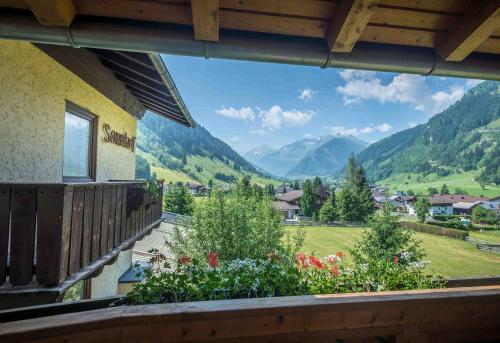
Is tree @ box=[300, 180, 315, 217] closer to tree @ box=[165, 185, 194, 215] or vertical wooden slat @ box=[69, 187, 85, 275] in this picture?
tree @ box=[165, 185, 194, 215]

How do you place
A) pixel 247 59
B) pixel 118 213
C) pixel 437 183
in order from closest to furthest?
pixel 247 59 < pixel 118 213 < pixel 437 183

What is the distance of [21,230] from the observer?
8.24ft

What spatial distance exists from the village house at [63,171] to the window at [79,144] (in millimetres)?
17

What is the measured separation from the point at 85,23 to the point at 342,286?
286 cm

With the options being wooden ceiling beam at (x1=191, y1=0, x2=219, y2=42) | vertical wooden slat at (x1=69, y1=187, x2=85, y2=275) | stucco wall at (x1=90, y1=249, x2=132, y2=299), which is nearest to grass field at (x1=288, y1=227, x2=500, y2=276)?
stucco wall at (x1=90, y1=249, x2=132, y2=299)

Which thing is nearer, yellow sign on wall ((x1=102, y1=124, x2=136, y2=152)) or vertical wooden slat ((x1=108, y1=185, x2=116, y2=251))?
vertical wooden slat ((x1=108, y1=185, x2=116, y2=251))

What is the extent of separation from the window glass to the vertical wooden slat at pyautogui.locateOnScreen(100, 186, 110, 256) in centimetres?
122

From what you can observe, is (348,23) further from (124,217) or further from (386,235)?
(386,235)

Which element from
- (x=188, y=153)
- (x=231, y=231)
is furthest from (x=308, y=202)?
(x=188, y=153)

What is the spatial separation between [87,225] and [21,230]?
0.88m

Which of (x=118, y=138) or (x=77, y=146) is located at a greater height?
(x=118, y=138)

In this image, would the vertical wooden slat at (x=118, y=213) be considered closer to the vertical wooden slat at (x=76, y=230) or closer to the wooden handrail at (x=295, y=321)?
the vertical wooden slat at (x=76, y=230)

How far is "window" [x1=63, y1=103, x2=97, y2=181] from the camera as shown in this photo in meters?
4.76

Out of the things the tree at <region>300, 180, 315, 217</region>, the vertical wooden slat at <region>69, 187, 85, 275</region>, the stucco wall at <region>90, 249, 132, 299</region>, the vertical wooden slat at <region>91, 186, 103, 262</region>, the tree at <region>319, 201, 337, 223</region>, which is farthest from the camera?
the tree at <region>300, 180, 315, 217</region>
